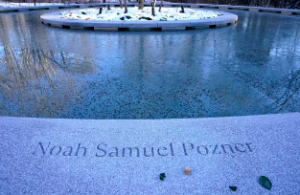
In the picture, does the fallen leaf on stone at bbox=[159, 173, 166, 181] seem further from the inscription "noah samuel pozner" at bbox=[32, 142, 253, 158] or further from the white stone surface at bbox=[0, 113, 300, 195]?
the inscription "noah samuel pozner" at bbox=[32, 142, 253, 158]

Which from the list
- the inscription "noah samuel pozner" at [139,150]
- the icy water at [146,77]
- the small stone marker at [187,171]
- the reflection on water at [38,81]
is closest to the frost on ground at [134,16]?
the icy water at [146,77]

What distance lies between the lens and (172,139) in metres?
2.60

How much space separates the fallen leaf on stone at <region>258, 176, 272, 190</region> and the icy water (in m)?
1.44

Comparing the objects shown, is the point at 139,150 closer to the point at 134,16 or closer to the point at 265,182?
the point at 265,182

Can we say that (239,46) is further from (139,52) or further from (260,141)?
(260,141)

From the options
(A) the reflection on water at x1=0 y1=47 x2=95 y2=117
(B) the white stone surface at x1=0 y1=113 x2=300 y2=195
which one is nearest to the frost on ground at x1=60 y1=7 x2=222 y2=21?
(A) the reflection on water at x1=0 y1=47 x2=95 y2=117

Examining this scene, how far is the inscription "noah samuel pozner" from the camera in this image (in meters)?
2.37

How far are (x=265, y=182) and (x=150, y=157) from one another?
3.38 ft

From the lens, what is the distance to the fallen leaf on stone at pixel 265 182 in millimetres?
1989

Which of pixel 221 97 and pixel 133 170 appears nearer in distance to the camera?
pixel 133 170

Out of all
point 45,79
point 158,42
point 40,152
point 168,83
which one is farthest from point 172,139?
point 158,42

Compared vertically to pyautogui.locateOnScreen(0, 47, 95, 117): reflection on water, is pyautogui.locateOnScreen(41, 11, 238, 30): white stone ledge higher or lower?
higher

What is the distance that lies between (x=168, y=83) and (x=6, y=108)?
2.69 meters

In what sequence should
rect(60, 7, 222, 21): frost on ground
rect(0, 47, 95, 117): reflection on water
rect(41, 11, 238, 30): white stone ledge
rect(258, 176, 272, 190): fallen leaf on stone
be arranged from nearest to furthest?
rect(258, 176, 272, 190): fallen leaf on stone → rect(0, 47, 95, 117): reflection on water → rect(41, 11, 238, 30): white stone ledge → rect(60, 7, 222, 21): frost on ground
